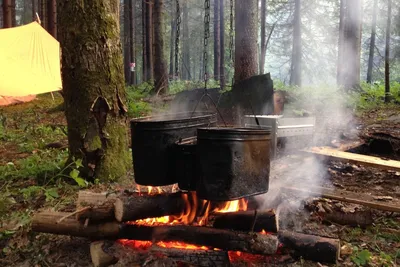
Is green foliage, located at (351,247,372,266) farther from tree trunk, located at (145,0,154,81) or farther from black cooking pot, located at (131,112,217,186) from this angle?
tree trunk, located at (145,0,154,81)

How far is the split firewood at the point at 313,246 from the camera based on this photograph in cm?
255

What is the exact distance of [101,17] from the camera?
4.25m

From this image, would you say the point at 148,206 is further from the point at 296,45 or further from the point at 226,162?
the point at 296,45

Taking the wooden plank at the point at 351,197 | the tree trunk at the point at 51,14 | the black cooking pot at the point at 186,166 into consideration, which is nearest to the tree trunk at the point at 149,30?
the tree trunk at the point at 51,14

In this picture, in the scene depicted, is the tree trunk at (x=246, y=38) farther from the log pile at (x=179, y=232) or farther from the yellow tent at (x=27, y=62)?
the yellow tent at (x=27, y=62)

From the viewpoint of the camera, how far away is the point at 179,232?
8.64ft

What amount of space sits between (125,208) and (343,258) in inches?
72.3

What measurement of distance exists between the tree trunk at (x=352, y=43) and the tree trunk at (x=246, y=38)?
599 cm

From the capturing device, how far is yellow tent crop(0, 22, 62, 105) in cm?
1122

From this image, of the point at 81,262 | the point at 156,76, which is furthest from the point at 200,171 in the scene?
the point at 156,76

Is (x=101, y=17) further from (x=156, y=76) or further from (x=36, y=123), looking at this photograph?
(x=156, y=76)

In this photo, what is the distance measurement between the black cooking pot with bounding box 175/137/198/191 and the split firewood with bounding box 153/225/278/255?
0.35 metres

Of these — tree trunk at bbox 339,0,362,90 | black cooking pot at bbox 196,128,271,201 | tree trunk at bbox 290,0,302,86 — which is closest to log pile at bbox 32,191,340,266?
black cooking pot at bbox 196,128,271,201

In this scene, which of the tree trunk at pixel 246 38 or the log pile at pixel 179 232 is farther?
the tree trunk at pixel 246 38
